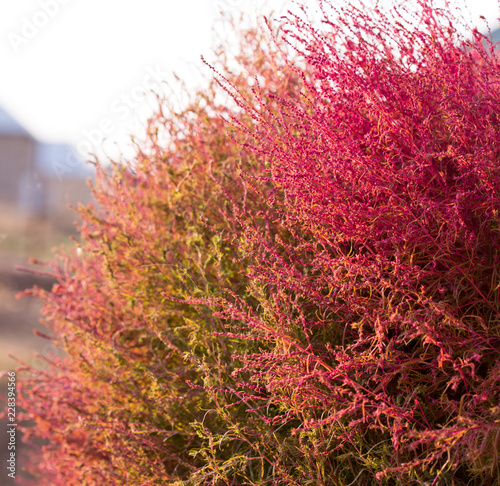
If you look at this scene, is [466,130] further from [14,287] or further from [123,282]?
[14,287]

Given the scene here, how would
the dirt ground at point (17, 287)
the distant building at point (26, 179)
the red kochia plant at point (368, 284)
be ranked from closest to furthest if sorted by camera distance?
the red kochia plant at point (368, 284) → the dirt ground at point (17, 287) → the distant building at point (26, 179)

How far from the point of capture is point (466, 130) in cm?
110

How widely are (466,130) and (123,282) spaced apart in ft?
4.01

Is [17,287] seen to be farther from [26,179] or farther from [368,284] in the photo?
[368,284]

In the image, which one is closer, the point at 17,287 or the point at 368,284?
the point at 368,284

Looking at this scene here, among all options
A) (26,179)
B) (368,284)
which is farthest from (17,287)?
(368,284)

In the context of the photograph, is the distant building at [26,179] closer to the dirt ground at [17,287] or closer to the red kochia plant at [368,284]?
the dirt ground at [17,287]

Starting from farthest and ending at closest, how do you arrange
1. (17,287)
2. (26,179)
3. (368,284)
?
(26,179)
(17,287)
(368,284)

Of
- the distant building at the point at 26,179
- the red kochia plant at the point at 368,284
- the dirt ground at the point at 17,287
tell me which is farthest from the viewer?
the distant building at the point at 26,179

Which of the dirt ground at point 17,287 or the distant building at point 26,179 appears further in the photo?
the distant building at point 26,179

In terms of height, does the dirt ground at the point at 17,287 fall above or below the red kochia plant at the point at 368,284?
above

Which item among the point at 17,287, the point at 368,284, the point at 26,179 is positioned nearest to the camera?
the point at 368,284

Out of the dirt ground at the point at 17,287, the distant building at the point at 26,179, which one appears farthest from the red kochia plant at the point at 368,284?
the distant building at the point at 26,179

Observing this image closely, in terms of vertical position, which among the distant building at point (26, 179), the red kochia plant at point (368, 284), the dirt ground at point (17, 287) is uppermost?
the distant building at point (26, 179)
